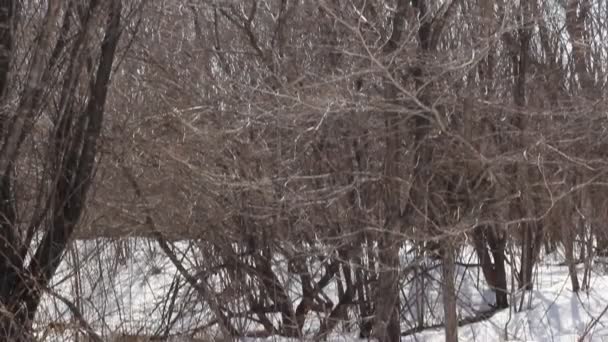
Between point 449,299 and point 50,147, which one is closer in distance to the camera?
point 50,147

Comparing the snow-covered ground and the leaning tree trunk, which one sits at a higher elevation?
the leaning tree trunk

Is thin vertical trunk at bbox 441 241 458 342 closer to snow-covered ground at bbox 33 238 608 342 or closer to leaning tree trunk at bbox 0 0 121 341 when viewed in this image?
snow-covered ground at bbox 33 238 608 342

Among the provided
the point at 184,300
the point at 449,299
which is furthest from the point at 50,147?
the point at 449,299

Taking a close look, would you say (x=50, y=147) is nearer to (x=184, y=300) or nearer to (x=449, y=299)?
(x=184, y=300)

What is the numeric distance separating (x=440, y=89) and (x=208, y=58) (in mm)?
2137

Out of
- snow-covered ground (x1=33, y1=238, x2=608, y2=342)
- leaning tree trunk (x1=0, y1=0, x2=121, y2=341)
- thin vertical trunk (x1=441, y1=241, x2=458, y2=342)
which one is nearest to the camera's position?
leaning tree trunk (x1=0, y1=0, x2=121, y2=341)

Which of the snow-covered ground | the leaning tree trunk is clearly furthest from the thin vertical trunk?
the leaning tree trunk

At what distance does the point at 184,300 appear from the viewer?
7.87 metres

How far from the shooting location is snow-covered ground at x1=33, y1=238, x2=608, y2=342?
6.36m

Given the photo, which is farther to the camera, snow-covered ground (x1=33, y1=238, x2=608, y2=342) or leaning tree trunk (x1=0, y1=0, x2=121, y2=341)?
snow-covered ground (x1=33, y1=238, x2=608, y2=342)

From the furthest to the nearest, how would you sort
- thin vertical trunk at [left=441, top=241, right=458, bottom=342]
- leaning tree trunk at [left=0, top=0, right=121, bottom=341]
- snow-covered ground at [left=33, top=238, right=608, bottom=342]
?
1. thin vertical trunk at [left=441, top=241, right=458, bottom=342]
2. snow-covered ground at [left=33, top=238, right=608, bottom=342]
3. leaning tree trunk at [left=0, top=0, right=121, bottom=341]

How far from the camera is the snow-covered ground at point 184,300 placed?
20.9ft

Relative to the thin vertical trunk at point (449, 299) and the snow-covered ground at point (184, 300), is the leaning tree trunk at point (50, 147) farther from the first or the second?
the thin vertical trunk at point (449, 299)

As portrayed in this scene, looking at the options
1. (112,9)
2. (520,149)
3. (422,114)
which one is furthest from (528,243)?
(112,9)
